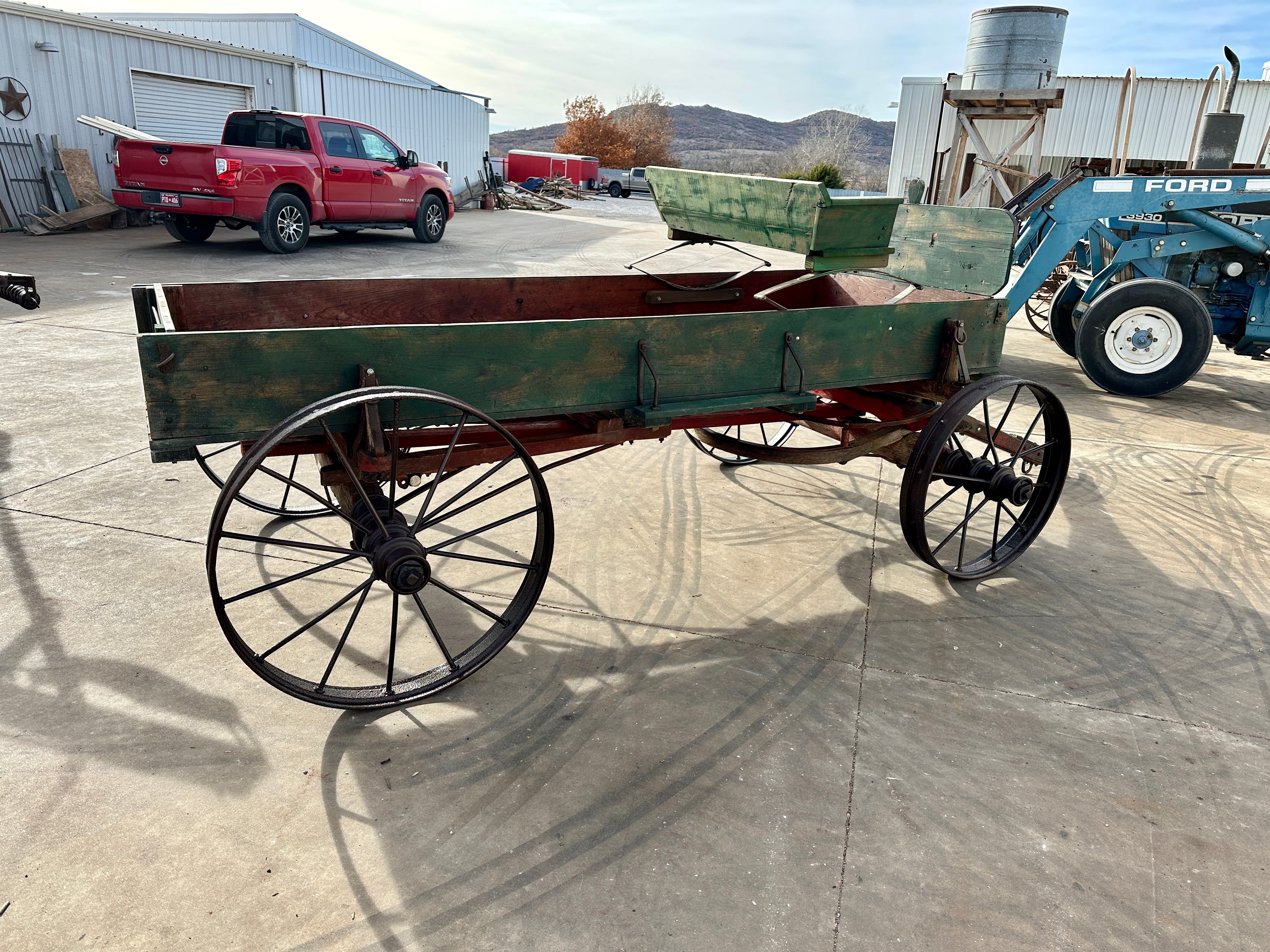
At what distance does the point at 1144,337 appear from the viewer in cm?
689

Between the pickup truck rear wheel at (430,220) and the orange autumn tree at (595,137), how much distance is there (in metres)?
48.4

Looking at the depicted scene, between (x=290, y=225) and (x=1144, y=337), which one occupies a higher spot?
(x=290, y=225)

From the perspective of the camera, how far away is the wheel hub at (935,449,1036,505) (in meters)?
3.68

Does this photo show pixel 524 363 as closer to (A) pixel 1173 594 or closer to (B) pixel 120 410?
(A) pixel 1173 594

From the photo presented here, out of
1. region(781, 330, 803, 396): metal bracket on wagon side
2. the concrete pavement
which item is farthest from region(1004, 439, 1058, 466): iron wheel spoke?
region(781, 330, 803, 396): metal bracket on wagon side

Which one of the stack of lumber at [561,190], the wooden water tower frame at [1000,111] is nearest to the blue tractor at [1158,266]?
the wooden water tower frame at [1000,111]

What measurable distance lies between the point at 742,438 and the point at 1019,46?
11.5m

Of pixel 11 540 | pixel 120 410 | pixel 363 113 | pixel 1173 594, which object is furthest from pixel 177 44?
pixel 1173 594

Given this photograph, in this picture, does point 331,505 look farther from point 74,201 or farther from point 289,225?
point 74,201

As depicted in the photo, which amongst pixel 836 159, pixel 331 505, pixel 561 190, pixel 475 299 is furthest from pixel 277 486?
pixel 836 159

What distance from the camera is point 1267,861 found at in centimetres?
235

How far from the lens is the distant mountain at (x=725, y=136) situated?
114 meters

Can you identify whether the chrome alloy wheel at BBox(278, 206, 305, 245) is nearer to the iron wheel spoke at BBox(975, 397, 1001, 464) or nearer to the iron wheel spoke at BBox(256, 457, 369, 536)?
the iron wheel spoke at BBox(256, 457, 369, 536)

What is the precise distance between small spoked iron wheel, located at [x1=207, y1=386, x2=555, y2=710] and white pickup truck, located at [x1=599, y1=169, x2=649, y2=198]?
3348 centimetres
